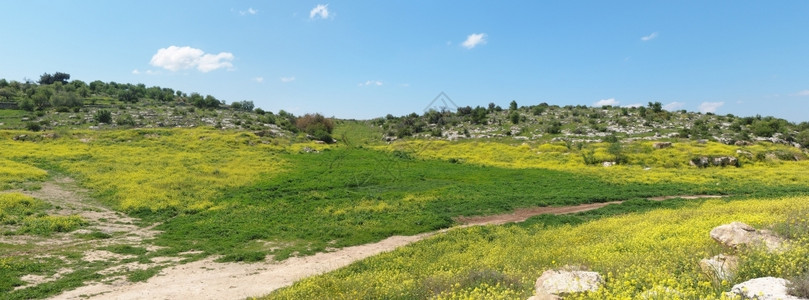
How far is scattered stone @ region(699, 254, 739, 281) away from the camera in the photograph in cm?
852

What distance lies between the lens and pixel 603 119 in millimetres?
84062

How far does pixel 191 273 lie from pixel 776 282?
17485 mm

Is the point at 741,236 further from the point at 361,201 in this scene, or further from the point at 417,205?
the point at 361,201

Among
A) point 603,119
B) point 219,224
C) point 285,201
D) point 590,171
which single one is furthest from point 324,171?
point 603,119

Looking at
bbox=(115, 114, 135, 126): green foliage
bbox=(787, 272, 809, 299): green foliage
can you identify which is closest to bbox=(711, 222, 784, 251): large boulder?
bbox=(787, 272, 809, 299): green foliage

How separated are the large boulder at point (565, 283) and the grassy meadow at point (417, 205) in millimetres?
508

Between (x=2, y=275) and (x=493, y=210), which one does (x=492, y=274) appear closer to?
(x=493, y=210)

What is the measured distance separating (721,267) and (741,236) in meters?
4.20

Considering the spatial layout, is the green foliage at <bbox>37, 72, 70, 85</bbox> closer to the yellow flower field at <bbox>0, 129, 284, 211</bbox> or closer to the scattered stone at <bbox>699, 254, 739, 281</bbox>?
the yellow flower field at <bbox>0, 129, 284, 211</bbox>

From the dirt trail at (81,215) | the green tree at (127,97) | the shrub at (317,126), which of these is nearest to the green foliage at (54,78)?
the green tree at (127,97)

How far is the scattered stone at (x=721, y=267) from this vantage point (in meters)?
8.52

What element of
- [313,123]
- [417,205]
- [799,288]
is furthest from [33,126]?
[799,288]

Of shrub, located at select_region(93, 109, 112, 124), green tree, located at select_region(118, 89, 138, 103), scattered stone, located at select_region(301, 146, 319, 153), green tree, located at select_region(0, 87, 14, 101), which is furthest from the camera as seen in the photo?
green tree, located at select_region(118, 89, 138, 103)

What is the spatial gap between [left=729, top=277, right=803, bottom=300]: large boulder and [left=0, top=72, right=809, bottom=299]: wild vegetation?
1.87 ft
